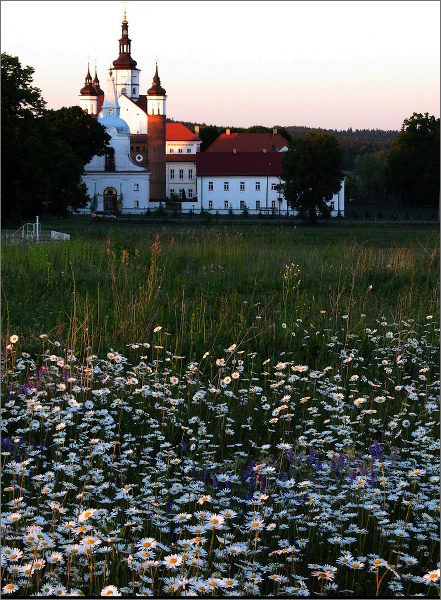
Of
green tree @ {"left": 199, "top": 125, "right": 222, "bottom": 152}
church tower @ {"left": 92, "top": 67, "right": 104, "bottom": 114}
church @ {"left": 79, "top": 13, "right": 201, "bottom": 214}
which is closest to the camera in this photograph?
church @ {"left": 79, "top": 13, "right": 201, "bottom": 214}

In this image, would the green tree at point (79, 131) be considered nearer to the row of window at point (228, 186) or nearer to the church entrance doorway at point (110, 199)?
the church entrance doorway at point (110, 199)

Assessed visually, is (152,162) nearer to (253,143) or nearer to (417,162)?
(253,143)

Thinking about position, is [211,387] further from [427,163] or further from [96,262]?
[427,163]

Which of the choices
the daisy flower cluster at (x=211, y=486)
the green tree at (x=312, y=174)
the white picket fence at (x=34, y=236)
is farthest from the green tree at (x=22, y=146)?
the daisy flower cluster at (x=211, y=486)

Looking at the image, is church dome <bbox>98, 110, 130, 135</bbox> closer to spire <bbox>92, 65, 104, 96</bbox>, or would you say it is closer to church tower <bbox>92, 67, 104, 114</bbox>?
church tower <bbox>92, 67, 104, 114</bbox>

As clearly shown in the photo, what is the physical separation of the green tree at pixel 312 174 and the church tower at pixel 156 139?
33.2m

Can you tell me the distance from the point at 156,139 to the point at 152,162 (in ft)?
10.1

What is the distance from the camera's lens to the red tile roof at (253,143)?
354 ft

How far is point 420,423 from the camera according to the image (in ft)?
17.9

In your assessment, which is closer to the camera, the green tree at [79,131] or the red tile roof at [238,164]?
the green tree at [79,131]

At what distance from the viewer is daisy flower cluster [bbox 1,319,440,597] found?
3246 mm

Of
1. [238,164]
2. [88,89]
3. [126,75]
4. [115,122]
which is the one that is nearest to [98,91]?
[126,75]

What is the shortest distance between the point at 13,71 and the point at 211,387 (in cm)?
3580

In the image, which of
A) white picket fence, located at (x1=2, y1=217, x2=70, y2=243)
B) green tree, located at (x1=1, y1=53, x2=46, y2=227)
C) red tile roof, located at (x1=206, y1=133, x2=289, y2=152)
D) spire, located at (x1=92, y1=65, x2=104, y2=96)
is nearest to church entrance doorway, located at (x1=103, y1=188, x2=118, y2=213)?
red tile roof, located at (x1=206, y1=133, x2=289, y2=152)
